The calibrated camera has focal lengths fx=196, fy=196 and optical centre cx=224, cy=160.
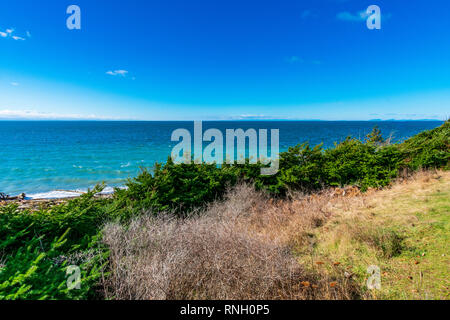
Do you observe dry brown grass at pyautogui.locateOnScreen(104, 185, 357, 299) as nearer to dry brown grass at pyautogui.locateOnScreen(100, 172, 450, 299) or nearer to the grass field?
dry brown grass at pyautogui.locateOnScreen(100, 172, 450, 299)

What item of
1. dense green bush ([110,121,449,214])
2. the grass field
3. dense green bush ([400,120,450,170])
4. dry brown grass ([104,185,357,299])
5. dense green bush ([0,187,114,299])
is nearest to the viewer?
dense green bush ([0,187,114,299])

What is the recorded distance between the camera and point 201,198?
6855 mm

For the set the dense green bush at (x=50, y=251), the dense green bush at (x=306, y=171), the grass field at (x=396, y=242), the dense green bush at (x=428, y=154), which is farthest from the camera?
the dense green bush at (x=428, y=154)

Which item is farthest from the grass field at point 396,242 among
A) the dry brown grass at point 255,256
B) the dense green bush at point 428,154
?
the dense green bush at point 428,154

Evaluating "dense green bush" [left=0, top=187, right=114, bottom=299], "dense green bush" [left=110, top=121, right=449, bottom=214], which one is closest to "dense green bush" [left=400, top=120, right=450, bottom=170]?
"dense green bush" [left=110, top=121, right=449, bottom=214]

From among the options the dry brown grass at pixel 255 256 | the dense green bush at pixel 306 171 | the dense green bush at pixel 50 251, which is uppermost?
the dense green bush at pixel 306 171

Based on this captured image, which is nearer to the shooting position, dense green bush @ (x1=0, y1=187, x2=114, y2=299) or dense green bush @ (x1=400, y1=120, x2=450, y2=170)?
dense green bush @ (x1=0, y1=187, x2=114, y2=299)

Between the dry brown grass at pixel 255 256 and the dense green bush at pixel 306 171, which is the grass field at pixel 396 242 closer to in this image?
the dry brown grass at pixel 255 256

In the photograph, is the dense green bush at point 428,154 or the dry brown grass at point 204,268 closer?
the dry brown grass at point 204,268

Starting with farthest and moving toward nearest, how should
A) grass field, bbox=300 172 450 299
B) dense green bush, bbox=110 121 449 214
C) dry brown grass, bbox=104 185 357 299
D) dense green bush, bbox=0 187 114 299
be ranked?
dense green bush, bbox=110 121 449 214
grass field, bbox=300 172 450 299
dry brown grass, bbox=104 185 357 299
dense green bush, bbox=0 187 114 299

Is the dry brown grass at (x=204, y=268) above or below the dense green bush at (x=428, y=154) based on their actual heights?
below
